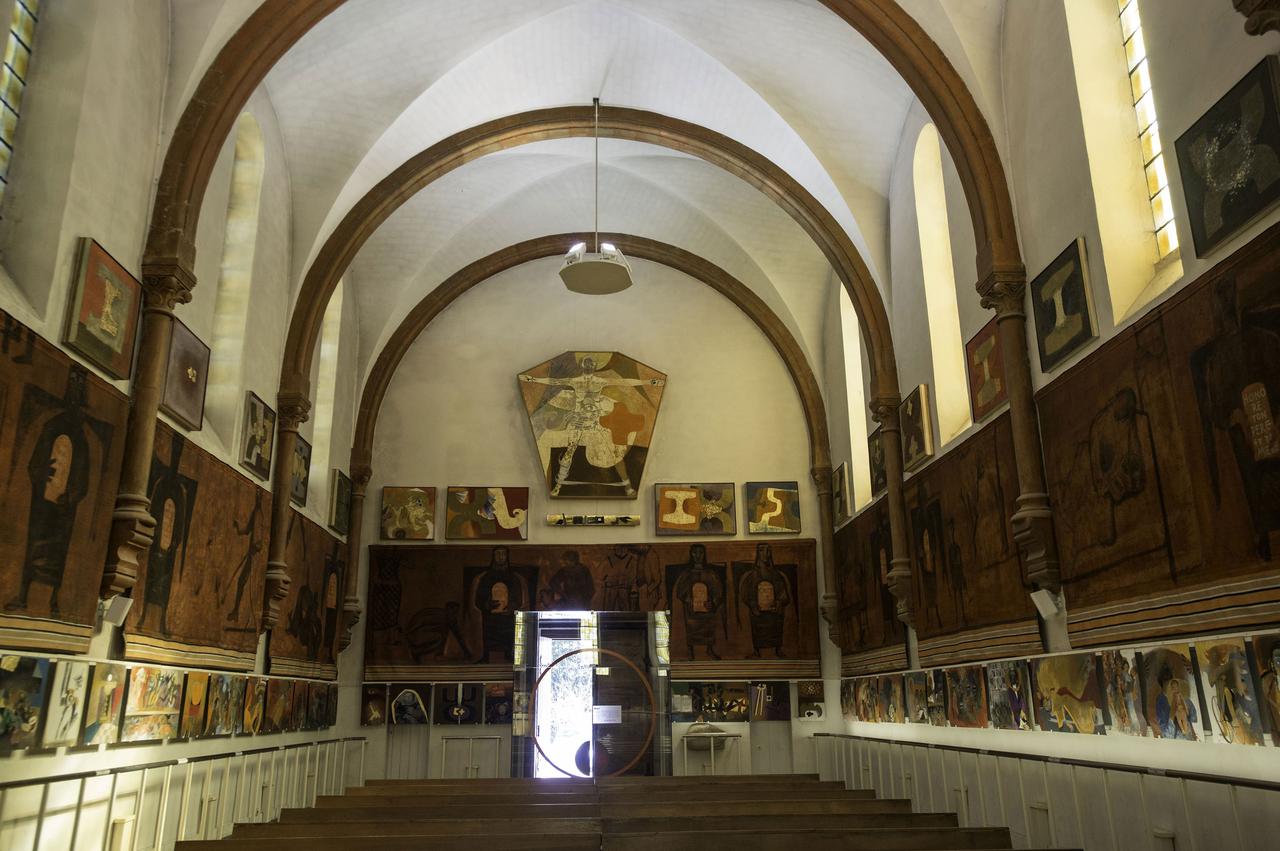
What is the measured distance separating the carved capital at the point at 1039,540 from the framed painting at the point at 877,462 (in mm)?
4904

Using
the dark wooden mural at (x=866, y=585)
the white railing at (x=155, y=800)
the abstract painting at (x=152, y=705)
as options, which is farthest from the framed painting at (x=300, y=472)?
the dark wooden mural at (x=866, y=585)

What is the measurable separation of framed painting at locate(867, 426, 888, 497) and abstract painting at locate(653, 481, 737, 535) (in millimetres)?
3702

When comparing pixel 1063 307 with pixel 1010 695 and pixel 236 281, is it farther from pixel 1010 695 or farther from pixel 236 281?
pixel 236 281

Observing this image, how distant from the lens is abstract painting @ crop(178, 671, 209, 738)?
9.82 m

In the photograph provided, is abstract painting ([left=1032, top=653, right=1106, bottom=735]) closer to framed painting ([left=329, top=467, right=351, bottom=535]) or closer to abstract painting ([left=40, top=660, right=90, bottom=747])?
abstract painting ([left=40, top=660, right=90, bottom=747])

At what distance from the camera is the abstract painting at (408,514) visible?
17.5 meters

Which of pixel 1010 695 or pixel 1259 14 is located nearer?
pixel 1259 14

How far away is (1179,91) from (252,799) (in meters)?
11.0

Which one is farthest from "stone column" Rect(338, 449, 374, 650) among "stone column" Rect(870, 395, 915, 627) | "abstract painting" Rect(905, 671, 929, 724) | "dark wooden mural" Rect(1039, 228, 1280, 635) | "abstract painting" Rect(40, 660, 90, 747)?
"dark wooden mural" Rect(1039, 228, 1280, 635)

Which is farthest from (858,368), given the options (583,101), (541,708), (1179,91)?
(1179,91)

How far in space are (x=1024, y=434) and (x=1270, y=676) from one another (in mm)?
3411

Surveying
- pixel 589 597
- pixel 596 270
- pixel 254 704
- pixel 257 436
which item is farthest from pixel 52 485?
pixel 589 597

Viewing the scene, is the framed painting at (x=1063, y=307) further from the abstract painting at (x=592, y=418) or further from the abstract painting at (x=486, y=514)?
the abstract painting at (x=486, y=514)

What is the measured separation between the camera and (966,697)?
10297mm
